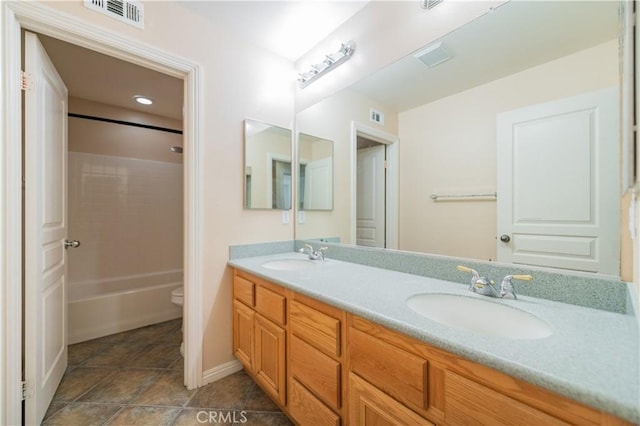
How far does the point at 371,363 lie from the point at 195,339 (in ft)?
4.34

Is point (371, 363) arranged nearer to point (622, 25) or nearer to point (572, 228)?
point (572, 228)

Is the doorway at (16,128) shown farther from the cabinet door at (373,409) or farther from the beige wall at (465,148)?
the beige wall at (465,148)

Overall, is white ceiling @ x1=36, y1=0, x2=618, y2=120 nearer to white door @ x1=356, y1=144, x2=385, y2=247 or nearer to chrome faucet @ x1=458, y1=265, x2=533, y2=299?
white door @ x1=356, y1=144, x2=385, y2=247

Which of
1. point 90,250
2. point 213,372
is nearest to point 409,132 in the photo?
point 213,372

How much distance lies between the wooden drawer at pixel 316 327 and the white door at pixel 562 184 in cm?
81

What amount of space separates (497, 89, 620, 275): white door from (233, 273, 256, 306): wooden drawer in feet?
4.41

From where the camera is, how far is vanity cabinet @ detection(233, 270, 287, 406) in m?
1.36

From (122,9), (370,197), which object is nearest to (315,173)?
(370,197)

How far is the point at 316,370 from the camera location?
3.73 ft

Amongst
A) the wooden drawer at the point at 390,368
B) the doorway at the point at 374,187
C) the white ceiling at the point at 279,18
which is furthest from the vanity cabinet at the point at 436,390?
the white ceiling at the point at 279,18

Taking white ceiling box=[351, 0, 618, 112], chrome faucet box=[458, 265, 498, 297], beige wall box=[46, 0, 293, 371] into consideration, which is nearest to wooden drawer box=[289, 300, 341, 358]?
chrome faucet box=[458, 265, 498, 297]

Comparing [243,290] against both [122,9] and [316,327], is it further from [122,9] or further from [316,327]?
[122,9]

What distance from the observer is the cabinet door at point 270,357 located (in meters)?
1.35

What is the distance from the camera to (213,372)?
1.80m
